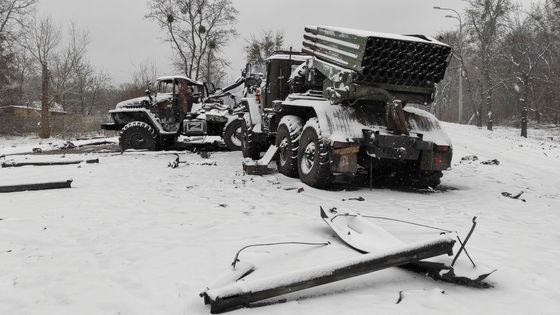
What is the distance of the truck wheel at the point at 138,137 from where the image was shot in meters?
14.3

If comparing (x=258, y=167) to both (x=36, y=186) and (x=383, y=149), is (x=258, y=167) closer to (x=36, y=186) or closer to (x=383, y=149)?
(x=383, y=149)

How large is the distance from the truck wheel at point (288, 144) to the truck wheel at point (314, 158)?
1.20 ft

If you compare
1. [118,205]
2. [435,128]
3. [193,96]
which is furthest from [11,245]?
A: [193,96]

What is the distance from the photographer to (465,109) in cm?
6369

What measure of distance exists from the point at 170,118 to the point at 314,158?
8.42 metres

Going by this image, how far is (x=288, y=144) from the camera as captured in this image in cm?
879

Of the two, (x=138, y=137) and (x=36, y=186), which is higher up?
(x=138, y=137)

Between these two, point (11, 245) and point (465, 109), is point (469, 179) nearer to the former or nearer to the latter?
point (11, 245)

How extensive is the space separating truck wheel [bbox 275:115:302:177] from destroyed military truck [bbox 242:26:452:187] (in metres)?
0.02

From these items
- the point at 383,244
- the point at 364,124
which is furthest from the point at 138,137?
the point at 383,244

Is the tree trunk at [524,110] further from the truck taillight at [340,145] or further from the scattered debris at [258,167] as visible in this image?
the truck taillight at [340,145]

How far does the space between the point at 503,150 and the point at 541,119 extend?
1028 inches

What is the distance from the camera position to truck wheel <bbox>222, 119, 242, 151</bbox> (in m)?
14.5

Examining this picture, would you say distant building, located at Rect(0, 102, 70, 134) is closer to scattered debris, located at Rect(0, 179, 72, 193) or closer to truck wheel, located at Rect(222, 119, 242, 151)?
truck wheel, located at Rect(222, 119, 242, 151)
